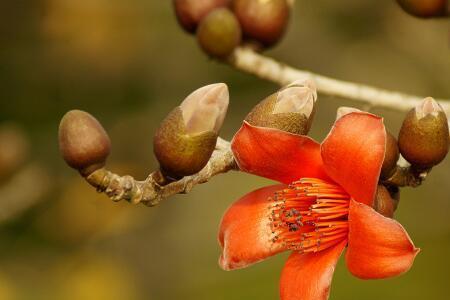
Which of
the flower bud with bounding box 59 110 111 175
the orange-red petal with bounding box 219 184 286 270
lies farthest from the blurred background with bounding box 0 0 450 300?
the flower bud with bounding box 59 110 111 175

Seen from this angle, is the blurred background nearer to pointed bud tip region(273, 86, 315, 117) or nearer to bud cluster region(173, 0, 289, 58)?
bud cluster region(173, 0, 289, 58)

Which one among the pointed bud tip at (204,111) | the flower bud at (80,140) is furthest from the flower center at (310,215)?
the flower bud at (80,140)

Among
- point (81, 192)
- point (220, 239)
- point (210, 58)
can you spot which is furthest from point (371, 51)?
point (220, 239)

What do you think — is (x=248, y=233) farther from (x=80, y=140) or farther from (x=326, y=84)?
Result: (x=326, y=84)

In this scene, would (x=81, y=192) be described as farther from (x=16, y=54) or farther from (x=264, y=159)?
(x=264, y=159)

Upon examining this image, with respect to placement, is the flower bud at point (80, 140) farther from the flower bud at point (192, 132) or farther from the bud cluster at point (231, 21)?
the bud cluster at point (231, 21)

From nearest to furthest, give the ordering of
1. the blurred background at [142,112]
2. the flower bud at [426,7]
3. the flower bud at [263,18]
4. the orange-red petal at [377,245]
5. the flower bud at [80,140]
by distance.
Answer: the orange-red petal at [377,245]
the flower bud at [80,140]
the flower bud at [426,7]
the flower bud at [263,18]
the blurred background at [142,112]
